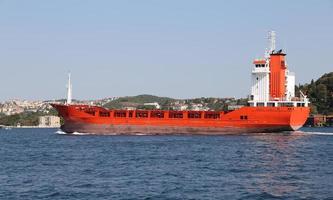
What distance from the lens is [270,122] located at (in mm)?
72812

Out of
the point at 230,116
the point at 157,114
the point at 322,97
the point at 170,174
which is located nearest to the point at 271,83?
the point at 230,116

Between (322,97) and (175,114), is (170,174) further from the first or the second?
(322,97)

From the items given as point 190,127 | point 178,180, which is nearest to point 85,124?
point 190,127

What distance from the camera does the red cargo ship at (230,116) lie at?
73.2 metres

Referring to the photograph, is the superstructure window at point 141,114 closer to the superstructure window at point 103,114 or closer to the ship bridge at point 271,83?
the superstructure window at point 103,114

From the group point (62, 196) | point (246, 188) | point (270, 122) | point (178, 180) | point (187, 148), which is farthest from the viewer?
point (270, 122)

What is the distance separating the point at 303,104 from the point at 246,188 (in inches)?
1946

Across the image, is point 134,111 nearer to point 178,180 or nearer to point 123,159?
point 123,159

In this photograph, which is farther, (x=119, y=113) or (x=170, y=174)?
(x=119, y=113)

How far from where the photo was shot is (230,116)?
74.5m

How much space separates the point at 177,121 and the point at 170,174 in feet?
138

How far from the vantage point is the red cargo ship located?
73.2 m

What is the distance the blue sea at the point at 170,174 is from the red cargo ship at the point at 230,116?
2243 centimetres

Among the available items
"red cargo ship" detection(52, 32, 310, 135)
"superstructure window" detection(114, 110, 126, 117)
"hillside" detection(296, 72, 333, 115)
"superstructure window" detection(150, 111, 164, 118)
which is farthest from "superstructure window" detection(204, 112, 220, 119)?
"hillside" detection(296, 72, 333, 115)
